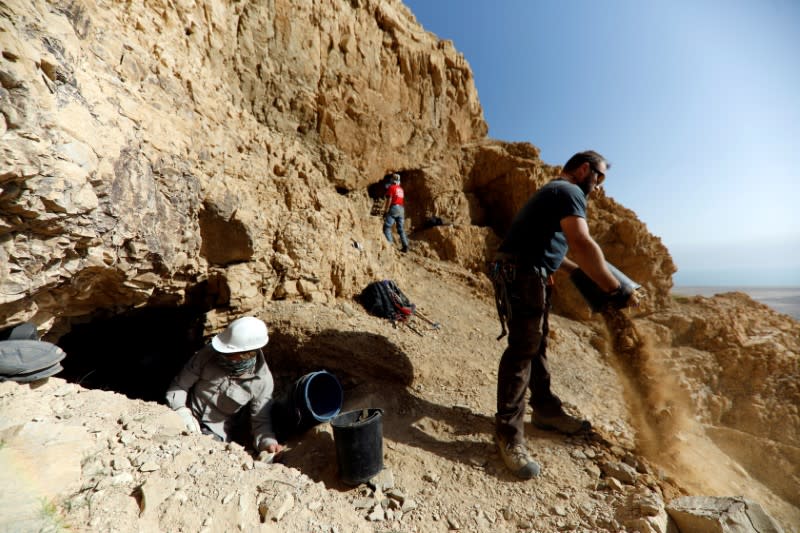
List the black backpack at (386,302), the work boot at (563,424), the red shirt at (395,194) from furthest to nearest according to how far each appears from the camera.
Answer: the red shirt at (395,194) → the black backpack at (386,302) → the work boot at (563,424)

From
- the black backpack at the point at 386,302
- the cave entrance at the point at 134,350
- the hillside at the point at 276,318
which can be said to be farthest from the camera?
the black backpack at the point at 386,302

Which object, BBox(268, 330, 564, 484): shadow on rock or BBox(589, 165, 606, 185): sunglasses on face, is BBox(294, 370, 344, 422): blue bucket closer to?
BBox(268, 330, 564, 484): shadow on rock

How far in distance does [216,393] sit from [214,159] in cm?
217

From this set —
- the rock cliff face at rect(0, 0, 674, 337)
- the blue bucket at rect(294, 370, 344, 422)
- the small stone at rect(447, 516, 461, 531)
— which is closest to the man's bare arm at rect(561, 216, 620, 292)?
the small stone at rect(447, 516, 461, 531)

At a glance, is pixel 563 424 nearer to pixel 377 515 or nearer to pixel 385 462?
pixel 385 462

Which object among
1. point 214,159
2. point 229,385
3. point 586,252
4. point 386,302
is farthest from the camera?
point 386,302

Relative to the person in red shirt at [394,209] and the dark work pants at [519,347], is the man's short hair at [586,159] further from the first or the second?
the person in red shirt at [394,209]

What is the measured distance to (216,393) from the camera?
110 inches

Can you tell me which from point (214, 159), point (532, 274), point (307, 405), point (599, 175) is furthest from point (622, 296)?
point (214, 159)

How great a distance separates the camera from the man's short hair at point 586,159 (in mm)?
2287

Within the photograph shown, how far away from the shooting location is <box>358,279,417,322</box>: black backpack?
4199 millimetres

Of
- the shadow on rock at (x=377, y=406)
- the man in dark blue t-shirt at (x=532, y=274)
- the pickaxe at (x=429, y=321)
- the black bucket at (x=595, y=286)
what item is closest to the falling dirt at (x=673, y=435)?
the black bucket at (x=595, y=286)

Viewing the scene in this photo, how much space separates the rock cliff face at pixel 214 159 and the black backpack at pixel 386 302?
0.81ft

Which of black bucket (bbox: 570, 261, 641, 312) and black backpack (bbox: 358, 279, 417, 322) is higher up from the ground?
black bucket (bbox: 570, 261, 641, 312)
